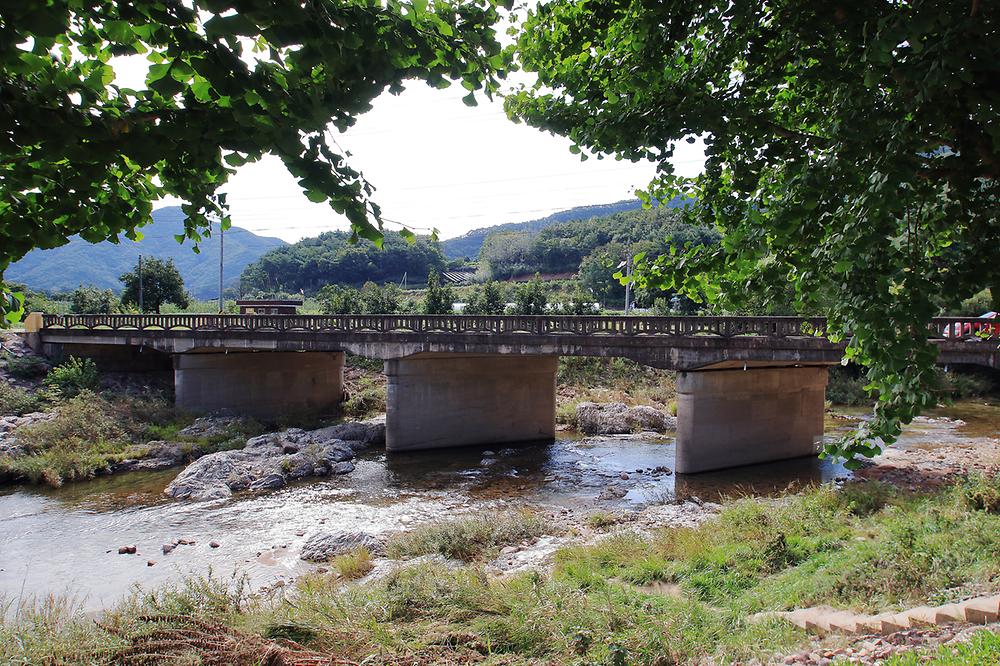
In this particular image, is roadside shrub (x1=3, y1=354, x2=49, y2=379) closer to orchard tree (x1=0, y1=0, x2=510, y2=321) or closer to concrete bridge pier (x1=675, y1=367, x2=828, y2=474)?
concrete bridge pier (x1=675, y1=367, x2=828, y2=474)

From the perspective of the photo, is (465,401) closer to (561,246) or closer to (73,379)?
(73,379)

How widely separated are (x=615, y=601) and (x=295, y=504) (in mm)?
13968

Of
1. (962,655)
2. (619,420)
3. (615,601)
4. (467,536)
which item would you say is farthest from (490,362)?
(962,655)

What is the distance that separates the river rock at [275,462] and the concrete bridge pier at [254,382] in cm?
585

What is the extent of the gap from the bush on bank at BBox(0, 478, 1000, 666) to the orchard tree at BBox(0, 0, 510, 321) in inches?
191

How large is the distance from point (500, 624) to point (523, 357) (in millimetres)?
21845

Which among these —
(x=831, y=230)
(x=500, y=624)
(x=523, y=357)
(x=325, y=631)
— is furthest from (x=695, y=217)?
(x=523, y=357)

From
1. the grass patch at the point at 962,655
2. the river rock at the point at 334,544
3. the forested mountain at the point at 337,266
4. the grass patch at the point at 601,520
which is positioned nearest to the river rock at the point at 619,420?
the grass patch at the point at 601,520

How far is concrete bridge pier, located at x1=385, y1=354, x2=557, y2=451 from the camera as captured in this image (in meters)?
27.9

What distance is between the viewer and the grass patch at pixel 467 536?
555 inches

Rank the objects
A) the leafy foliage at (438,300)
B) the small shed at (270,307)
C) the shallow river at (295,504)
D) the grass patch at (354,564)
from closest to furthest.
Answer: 1. the grass patch at (354,564)
2. the shallow river at (295,504)
3. the small shed at (270,307)
4. the leafy foliage at (438,300)

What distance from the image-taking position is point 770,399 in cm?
2403

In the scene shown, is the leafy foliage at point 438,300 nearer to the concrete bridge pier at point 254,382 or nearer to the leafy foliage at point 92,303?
the concrete bridge pier at point 254,382

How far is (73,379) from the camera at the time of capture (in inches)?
1309
